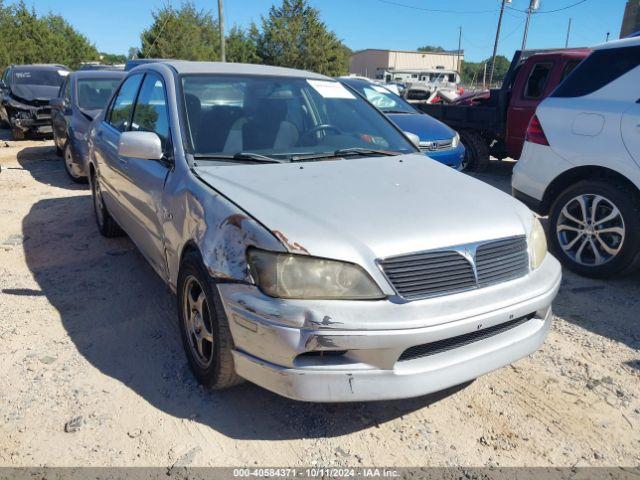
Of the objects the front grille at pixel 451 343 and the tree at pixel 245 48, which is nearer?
the front grille at pixel 451 343

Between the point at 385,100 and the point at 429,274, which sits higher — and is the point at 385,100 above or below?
above

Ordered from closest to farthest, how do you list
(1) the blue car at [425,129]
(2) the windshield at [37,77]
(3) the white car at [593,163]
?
(3) the white car at [593,163], (1) the blue car at [425,129], (2) the windshield at [37,77]

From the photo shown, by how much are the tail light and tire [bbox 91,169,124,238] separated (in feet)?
12.6

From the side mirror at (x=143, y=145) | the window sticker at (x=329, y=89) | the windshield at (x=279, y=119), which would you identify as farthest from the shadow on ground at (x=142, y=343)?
the window sticker at (x=329, y=89)

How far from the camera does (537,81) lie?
777 centimetres

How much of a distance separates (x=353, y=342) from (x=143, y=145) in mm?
1716

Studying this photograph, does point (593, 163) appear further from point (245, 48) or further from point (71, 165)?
point (245, 48)

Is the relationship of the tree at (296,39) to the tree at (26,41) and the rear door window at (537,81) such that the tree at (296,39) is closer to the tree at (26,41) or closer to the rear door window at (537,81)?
the tree at (26,41)

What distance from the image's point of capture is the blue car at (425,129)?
730cm

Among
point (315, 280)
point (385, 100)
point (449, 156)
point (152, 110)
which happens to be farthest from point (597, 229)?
point (385, 100)

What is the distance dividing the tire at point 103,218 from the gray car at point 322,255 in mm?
1716

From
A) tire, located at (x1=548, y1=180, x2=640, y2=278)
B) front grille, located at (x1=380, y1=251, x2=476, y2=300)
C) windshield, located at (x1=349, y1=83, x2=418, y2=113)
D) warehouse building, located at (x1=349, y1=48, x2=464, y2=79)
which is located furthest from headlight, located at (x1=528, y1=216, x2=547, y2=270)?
warehouse building, located at (x1=349, y1=48, x2=464, y2=79)

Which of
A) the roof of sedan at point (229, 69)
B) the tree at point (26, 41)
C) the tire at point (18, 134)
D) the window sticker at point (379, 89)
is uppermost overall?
the tree at point (26, 41)

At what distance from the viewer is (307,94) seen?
12.1 feet
